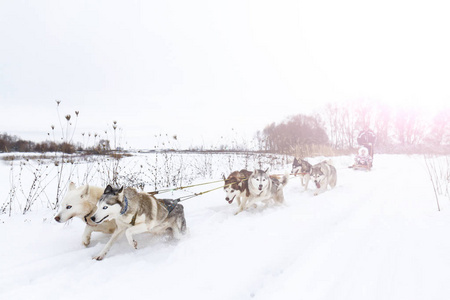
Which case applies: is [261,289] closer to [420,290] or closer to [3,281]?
[420,290]

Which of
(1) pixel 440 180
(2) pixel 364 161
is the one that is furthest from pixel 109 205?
(2) pixel 364 161

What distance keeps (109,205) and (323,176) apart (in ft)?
17.0

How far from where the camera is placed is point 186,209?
4.39 metres

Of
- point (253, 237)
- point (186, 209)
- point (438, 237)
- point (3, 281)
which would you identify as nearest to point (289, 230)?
point (253, 237)

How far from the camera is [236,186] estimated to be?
419 cm

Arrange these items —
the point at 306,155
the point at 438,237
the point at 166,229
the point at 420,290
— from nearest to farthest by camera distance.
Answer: the point at 420,290 → the point at 438,237 → the point at 166,229 → the point at 306,155

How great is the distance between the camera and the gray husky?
5.72 m

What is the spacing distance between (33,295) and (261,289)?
197 centimetres

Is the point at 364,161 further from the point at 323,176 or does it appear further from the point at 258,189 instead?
the point at 258,189

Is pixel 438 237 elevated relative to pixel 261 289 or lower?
elevated

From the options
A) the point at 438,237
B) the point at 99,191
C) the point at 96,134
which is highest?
the point at 96,134

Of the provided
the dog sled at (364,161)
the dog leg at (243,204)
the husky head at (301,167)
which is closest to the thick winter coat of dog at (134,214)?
the dog leg at (243,204)

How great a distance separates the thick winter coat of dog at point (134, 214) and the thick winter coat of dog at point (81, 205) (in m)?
0.39

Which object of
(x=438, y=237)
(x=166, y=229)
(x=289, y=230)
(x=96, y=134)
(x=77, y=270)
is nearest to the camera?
(x=77, y=270)
